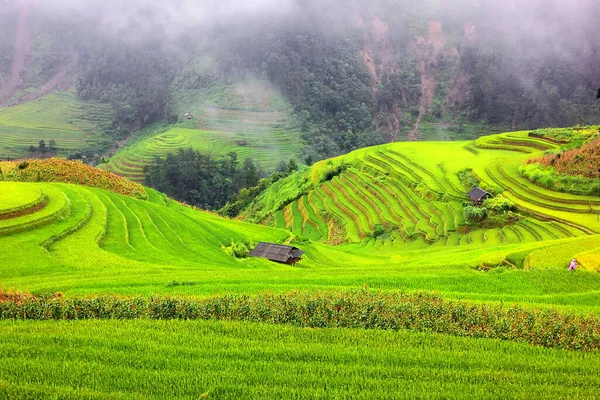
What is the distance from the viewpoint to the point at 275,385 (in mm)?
6258

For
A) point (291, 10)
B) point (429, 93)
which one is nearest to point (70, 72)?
point (291, 10)

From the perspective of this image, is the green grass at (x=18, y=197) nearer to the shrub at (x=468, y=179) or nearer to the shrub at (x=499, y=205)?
the shrub at (x=499, y=205)

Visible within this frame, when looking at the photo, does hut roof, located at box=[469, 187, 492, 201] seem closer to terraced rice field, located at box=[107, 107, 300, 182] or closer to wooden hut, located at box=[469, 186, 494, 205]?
wooden hut, located at box=[469, 186, 494, 205]

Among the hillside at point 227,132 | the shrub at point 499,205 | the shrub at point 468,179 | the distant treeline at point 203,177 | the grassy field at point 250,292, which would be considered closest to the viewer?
the grassy field at point 250,292

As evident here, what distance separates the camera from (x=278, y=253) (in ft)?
61.6

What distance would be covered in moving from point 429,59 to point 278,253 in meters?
Result: 93.9

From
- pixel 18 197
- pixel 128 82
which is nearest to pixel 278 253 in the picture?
pixel 18 197

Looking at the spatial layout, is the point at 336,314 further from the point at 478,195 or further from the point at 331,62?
the point at 331,62

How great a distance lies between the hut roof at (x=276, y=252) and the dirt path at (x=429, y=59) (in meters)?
74.7

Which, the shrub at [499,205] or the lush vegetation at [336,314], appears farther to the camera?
the shrub at [499,205]

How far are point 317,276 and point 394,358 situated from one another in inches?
227

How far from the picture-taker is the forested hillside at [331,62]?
80.8m

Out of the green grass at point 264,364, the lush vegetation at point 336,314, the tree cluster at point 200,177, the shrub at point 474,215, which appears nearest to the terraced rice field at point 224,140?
the tree cluster at point 200,177

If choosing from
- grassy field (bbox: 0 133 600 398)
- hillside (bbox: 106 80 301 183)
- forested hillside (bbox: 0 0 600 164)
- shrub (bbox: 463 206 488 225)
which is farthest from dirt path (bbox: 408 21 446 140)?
grassy field (bbox: 0 133 600 398)
